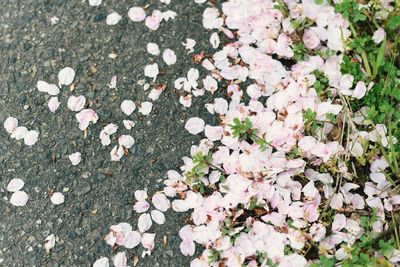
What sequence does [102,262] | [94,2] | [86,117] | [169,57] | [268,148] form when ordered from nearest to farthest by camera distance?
[102,262] < [268,148] < [86,117] < [169,57] < [94,2]

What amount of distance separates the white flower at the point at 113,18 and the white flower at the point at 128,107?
0.34m

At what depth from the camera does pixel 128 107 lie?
2221 millimetres

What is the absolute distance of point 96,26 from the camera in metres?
2.38

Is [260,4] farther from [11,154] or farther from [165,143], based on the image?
[11,154]

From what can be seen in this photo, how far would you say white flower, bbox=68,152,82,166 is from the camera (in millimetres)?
2138

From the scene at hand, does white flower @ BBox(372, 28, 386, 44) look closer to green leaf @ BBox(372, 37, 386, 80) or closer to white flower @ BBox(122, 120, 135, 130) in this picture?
green leaf @ BBox(372, 37, 386, 80)

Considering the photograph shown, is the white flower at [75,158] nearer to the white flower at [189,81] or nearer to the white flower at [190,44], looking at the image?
the white flower at [189,81]

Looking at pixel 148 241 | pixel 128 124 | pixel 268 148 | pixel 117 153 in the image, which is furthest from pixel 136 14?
pixel 148 241

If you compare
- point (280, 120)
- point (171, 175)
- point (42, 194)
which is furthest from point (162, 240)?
point (280, 120)

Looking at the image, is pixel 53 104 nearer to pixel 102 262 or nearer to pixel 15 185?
pixel 15 185

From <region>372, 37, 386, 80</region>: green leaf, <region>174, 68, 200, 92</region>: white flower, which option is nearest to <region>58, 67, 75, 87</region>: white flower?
<region>174, 68, 200, 92</region>: white flower

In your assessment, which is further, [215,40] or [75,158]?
[215,40]

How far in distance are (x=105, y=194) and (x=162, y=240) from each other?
0.24m

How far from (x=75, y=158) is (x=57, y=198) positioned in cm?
15
